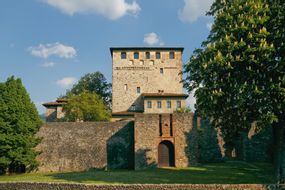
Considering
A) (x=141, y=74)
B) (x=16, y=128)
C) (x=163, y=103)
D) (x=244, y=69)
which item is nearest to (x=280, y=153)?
(x=244, y=69)

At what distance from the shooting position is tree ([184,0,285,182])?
636 inches

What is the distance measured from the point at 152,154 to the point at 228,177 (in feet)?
26.4

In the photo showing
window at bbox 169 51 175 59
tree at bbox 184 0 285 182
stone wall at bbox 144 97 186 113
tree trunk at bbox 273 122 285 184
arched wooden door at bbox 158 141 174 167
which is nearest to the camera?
tree at bbox 184 0 285 182

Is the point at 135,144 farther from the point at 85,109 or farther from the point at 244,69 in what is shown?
the point at 85,109

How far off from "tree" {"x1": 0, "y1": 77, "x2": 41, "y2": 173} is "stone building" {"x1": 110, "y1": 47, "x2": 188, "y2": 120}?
34008 millimetres

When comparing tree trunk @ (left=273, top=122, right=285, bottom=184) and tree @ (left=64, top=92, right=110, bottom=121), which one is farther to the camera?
tree @ (left=64, top=92, right=110, bottom=121)

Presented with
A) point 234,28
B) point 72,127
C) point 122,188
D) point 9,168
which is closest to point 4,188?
point 122,188

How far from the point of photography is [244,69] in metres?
17.0

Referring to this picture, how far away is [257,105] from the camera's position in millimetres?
16938

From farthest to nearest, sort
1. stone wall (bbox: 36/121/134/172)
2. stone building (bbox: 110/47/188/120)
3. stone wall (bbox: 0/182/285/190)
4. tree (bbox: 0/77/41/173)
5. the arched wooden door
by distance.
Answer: stone building (bbox: 110/47/188/120) → stone wall (bbox: 36/121/134/172) → the arched wooden door → tree (bbox: 0/77/41/173) → stone wall (bbox: 0/182/285/190)

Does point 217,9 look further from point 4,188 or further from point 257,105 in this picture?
point 4,188

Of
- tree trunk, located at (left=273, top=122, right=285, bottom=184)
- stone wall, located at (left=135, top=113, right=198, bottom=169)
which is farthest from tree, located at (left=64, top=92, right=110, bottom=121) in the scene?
tree trunk, located at (left=273, top=122, right=285, bottom=184)

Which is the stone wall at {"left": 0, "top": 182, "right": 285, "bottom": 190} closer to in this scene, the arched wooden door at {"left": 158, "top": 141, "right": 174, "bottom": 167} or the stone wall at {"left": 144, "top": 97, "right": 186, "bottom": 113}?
the arched wooden door at {"left": 158, "top": 141, "right": 174, "bottom": 167}

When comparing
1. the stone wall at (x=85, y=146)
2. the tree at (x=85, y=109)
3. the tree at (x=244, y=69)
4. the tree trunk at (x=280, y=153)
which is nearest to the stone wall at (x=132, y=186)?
the tree trunk at (x=280, y=153)
